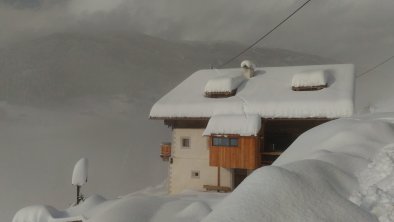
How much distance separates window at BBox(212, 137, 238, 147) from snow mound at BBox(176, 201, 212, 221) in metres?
11.5

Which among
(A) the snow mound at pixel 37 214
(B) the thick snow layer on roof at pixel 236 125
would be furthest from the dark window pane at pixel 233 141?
(A) the snow mound at pixel 37 214

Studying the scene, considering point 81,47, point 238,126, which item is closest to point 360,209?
point 238,126

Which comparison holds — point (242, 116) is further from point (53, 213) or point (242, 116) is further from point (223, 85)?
point (53, 213)

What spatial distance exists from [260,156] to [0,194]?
4081cm

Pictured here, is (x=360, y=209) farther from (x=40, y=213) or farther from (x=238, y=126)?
(x=238, y=126)

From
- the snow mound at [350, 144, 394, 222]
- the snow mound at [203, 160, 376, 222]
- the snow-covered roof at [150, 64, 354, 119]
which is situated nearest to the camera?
the snow mound at [203, 160, 376, 222]

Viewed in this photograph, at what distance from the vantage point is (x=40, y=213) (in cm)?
1275

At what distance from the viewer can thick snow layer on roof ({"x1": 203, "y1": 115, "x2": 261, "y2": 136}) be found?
17.6m

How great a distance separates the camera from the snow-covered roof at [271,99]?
57.2 feet

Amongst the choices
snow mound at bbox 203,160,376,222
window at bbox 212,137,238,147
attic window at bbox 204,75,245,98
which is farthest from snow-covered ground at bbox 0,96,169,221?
snow mound at bbox 203,160,376,222

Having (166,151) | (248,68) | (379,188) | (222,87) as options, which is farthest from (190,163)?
(379,188)

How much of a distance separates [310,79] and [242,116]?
462cm

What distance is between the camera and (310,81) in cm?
1902

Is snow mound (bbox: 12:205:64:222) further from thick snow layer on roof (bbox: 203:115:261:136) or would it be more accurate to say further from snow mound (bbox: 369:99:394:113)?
snow mound (bbox: 369:99:394:113)
